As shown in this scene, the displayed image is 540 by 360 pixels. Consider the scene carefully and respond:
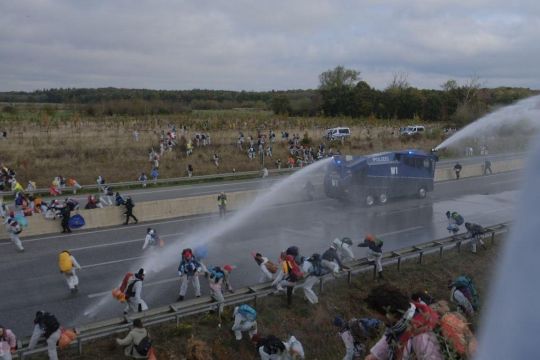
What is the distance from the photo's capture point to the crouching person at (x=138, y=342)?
882cm

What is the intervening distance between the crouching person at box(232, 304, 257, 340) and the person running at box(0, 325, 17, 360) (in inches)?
160

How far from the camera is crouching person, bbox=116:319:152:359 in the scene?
28.9ft

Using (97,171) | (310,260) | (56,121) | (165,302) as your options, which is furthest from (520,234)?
(56,121)

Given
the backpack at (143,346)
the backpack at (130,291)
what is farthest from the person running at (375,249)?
the backpack at (143,346)

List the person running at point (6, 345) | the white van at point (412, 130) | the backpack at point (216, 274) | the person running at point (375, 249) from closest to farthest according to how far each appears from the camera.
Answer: the person running at point (6, 345)
the backpack at point (216, 274)
the person running at point (375, 249)
the white van at point (412, 130)

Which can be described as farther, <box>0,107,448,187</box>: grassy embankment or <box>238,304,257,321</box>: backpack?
<box>0,107,448,187</box>: grassy embankment

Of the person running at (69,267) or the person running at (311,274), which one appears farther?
the person running at (69,267)

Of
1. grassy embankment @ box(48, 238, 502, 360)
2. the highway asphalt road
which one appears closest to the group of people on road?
grassy embankment @ box(48, 238, 502, 360)

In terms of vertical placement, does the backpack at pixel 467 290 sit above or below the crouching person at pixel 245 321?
above

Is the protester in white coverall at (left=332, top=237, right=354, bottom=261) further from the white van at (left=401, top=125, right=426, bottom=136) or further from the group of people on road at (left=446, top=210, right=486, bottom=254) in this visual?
the white van at (left=401, top=125, right=426, bottom=136)

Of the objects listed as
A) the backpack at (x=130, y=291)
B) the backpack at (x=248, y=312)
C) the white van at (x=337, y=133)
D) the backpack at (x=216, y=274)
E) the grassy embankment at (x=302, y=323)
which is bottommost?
the grassy embankment at (x=302, y=323)

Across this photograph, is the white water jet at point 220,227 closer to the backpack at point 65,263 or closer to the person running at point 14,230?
the backpack at point 65,263

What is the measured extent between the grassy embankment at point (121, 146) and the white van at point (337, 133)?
2.84 feet

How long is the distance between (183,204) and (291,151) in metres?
20.3
